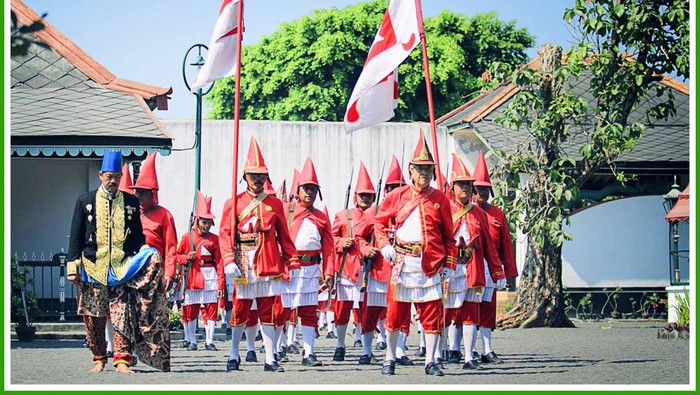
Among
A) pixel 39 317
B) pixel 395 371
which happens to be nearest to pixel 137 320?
pixel 395 371

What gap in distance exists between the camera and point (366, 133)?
3103cm

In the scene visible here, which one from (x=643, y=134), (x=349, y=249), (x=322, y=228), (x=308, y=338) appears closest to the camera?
(x=308, y=338)

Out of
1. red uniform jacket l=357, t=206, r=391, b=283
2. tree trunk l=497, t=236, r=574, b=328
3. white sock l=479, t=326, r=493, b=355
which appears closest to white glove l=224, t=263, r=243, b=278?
red uniform jacket l=357, t=206, r=391, b=283

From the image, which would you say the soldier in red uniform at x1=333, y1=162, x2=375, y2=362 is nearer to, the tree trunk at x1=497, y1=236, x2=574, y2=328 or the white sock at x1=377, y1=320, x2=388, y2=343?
the white sock at x1=377, y1=320, x2=388, y2=343

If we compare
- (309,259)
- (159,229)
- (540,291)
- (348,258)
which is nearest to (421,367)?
(309,259)

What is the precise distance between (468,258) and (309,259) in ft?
5.78

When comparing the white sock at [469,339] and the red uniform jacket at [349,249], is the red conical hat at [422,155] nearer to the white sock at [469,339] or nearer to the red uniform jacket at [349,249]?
the white sock at [469,339]

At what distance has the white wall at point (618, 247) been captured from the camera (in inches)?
1119

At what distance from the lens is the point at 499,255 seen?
16266 mm

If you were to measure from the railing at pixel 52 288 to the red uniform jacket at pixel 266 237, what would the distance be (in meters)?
7.57

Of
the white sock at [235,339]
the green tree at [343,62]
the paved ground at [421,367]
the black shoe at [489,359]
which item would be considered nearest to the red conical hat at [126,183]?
the paved ground at [421,367]

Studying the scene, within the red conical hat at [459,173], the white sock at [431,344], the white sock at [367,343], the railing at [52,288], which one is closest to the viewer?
the white sock at [431,344]

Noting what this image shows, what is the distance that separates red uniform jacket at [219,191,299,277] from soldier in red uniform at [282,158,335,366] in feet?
2.08

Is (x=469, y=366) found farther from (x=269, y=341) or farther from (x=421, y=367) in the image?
(x=269, y=341)
